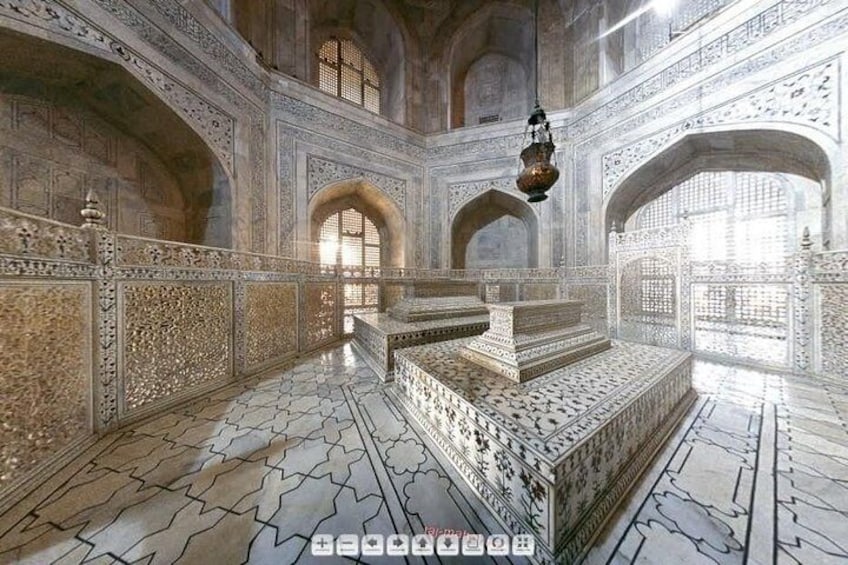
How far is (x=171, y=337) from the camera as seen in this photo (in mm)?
2828

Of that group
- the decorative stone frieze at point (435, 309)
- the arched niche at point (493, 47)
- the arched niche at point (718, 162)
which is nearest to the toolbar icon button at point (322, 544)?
the decorative stone frieze at point (435, 309)

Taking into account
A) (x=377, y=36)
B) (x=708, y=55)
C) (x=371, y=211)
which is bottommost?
(x=371, y=211)

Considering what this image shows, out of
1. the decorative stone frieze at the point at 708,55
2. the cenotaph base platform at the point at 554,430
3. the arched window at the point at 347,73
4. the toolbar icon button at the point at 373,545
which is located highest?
the arched window at the point at 347,73

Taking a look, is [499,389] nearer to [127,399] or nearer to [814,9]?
[127,399]

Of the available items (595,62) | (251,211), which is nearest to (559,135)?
(595,62)

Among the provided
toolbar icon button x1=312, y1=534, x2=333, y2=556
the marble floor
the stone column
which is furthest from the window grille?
toolbar icon button x1=312, y1=534, x2=333, y2=556

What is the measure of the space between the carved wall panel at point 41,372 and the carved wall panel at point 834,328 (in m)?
7.55

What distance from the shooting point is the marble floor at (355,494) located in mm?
1319

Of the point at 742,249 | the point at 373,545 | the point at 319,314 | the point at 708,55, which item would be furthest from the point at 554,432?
the point at 742,249

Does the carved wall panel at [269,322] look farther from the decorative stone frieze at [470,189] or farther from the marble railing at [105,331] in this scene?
the decorative stone frieze at [470,189]

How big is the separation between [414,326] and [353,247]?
458 centimetres

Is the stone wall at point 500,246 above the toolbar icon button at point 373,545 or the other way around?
above

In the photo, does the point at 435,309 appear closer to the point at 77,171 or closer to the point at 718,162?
the point at 77,171

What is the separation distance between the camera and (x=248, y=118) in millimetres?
5059
